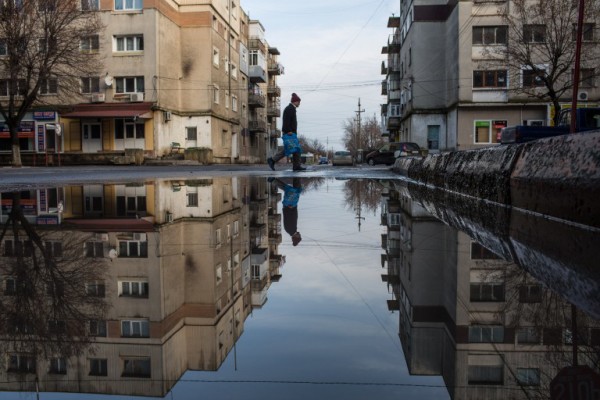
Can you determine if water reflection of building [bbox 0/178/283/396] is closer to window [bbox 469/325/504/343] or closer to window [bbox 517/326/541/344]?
window [bbox 469/325/504/343]

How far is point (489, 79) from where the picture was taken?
1577 inches

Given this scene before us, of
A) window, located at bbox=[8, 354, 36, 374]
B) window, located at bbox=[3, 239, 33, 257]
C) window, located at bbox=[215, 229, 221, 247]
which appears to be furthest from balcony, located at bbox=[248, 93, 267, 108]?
window, located at bbox=[8, 354, 36, 374]

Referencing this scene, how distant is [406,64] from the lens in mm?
52531

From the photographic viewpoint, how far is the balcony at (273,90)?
74188 millimetres

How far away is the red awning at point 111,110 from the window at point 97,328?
35763mm

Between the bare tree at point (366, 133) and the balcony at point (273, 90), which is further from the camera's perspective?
the bare tree at point (366, 133)

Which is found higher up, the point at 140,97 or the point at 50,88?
the point at 50,88

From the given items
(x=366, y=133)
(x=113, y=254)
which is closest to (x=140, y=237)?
(x=113, y=254)

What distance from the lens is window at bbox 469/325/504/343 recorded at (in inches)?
75.4

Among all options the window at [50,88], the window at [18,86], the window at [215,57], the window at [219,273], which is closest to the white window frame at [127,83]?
the window at [50,88]

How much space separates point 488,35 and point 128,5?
26.0m

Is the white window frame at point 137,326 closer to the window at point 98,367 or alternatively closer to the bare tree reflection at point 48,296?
the bare tree reflection at point 48,296

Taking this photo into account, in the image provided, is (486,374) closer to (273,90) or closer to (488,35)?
(488,35)

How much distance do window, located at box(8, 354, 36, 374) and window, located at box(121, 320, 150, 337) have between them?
34 cm
